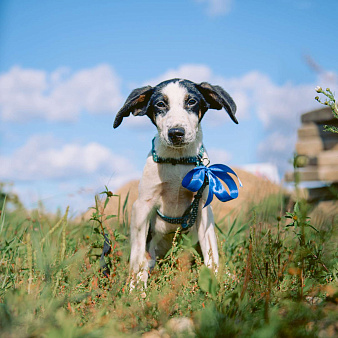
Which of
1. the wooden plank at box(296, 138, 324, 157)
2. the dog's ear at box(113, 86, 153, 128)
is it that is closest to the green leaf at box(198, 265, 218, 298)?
the dog's ear at box(113, 86, 153, 128)

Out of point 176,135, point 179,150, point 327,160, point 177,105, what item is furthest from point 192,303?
point 327,160

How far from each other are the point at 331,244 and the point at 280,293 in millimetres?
1042

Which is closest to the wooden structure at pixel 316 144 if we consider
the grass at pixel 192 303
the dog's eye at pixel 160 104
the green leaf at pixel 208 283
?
the grass at pixel 192 303

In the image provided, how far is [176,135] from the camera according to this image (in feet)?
10.1

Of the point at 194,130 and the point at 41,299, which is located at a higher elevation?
Answer: the point at 194,130

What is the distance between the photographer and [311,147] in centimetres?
998

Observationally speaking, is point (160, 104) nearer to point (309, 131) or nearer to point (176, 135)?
point (176, 135)

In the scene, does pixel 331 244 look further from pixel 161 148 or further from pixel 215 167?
pixel 161 148

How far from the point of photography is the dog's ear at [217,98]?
3.40m

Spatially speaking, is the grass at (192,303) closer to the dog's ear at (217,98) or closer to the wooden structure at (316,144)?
the dog's ear at (217,98)

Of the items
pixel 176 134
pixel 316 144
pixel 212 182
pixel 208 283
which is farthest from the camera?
pixel 316 144

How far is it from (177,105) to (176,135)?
1.25 ft

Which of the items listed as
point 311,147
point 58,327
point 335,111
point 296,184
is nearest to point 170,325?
point 58,327

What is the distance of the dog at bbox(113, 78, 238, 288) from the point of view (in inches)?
134
